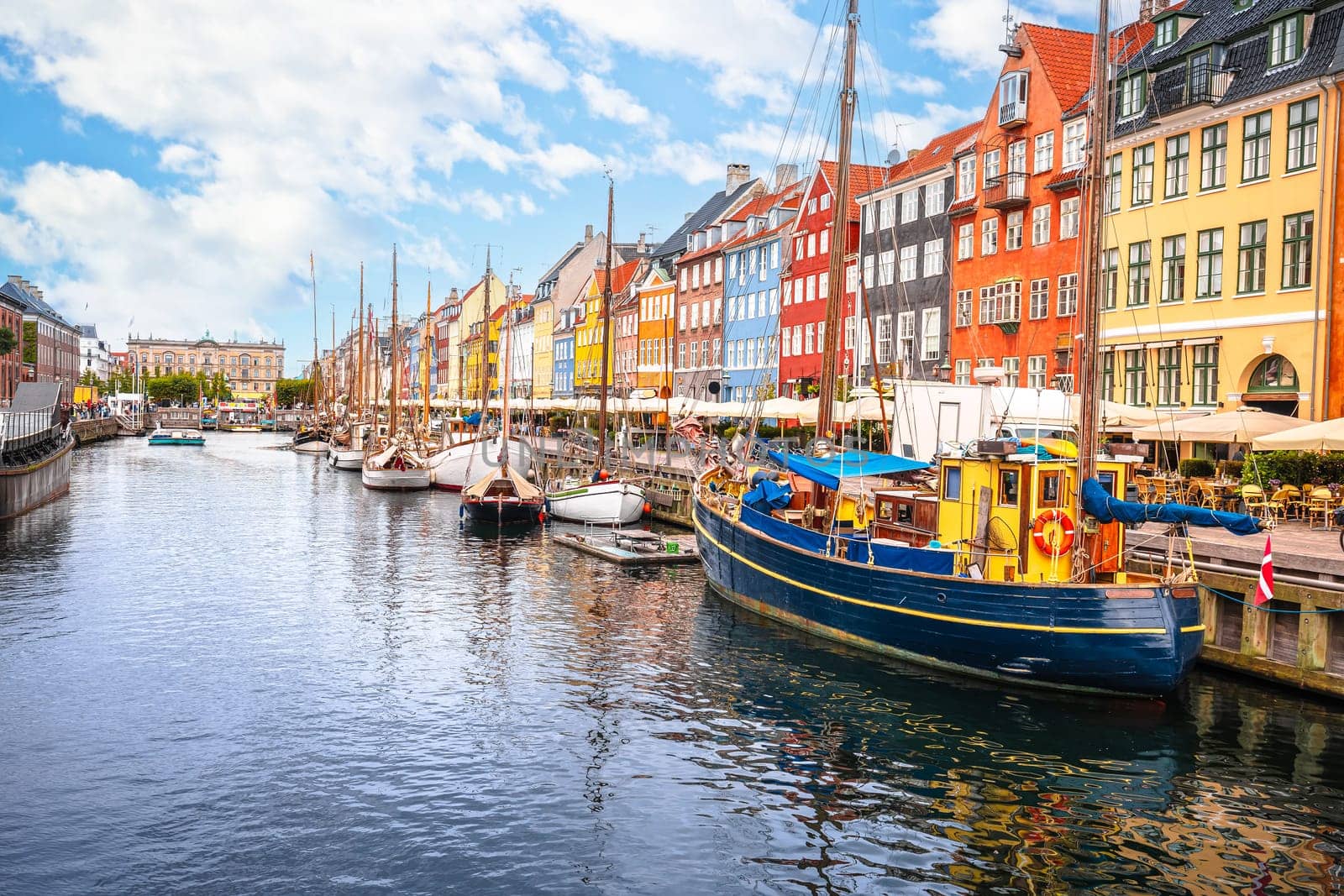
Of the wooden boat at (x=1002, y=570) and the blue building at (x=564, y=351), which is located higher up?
the blue building at (x=564, y=351)

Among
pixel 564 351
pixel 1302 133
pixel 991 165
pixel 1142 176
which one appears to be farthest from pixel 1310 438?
pixel 564 351

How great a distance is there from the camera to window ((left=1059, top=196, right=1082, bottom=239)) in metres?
46.5

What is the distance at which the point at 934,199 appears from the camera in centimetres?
5747

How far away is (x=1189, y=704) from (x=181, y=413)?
181 m

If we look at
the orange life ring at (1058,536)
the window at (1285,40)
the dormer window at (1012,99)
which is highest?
the dormer window at (1012,99)

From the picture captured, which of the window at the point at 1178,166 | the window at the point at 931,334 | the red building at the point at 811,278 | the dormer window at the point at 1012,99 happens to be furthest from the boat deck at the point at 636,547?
the red building at the point at 811,278

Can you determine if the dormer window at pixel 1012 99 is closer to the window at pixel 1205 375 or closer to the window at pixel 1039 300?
the window at pixel 1039 300

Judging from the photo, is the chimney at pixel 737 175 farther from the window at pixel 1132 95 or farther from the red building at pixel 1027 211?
the window at pixel 1132 95

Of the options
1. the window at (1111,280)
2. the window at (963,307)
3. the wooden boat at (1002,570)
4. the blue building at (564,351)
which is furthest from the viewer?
the blue building at (564,351)

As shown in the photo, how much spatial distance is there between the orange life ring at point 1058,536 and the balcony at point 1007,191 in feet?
102

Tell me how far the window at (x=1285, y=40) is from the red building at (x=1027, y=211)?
8665mm

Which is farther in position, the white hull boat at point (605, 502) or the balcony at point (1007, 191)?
the balcony at point (1007, 191)

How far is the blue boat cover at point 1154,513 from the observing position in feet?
65.2

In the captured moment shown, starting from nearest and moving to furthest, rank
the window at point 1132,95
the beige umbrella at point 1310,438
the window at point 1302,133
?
1. the beige umbrella at point 1310,438
2. the window at point 1302,133
3. the window at point 1132,95
